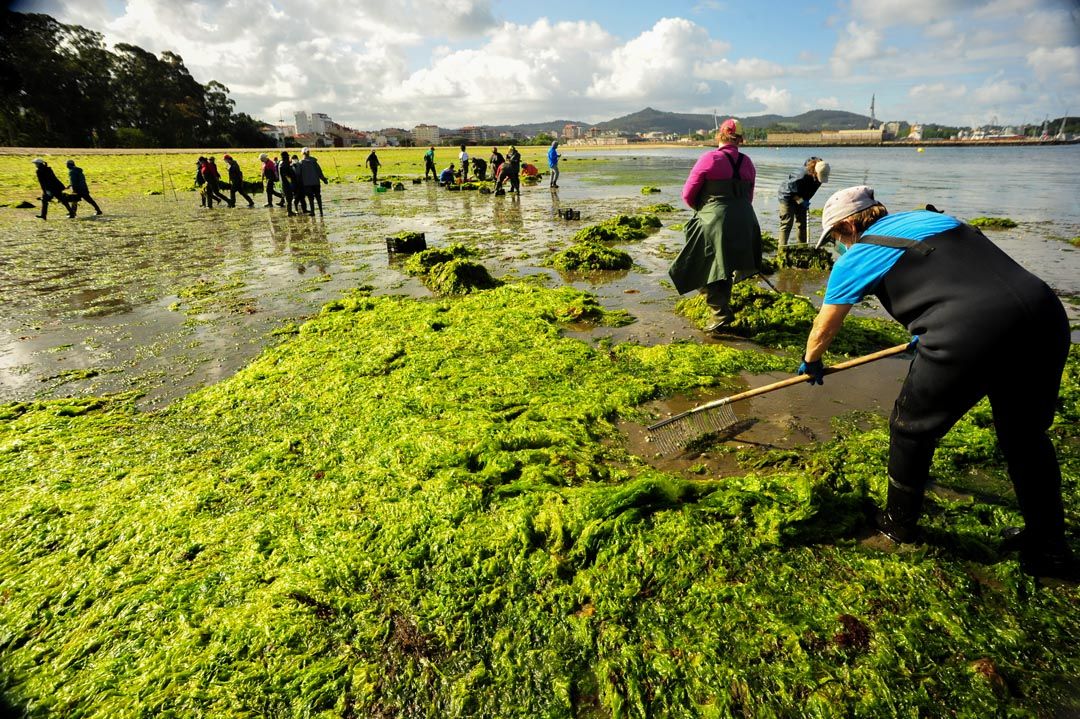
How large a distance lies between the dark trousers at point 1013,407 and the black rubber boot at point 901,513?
0.10ft

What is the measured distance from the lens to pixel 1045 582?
2.46 m

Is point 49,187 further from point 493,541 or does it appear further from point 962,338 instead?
point 962,338

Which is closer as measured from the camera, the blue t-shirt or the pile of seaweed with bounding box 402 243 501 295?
the blue t-shirt

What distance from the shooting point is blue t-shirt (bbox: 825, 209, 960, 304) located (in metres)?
2.27

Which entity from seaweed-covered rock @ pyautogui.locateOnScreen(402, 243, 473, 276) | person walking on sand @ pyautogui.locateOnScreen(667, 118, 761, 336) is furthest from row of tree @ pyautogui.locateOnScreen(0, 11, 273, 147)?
person walking on sand @ pyautogui.locateOnScreen(667, 118, 761, 336)

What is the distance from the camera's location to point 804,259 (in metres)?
9.44

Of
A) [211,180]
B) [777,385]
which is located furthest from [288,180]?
[777,385]

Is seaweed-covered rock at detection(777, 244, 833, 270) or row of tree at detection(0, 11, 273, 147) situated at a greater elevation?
row of tree at detection(0, 11, 273, 147)

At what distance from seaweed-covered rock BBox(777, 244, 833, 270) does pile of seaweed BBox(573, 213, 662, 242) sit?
3800 millimetres

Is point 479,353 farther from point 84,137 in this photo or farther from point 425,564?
point 84,137

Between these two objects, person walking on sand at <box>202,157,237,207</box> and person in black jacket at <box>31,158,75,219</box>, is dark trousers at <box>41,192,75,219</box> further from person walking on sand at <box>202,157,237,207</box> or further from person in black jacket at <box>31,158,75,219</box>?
person walking on sand at <box>202,157,237,207</box>

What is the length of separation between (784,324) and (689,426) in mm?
3015

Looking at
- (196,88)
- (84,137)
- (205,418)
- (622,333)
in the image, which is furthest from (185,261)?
(196,88)

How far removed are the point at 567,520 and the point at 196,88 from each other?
111612 millimetres
